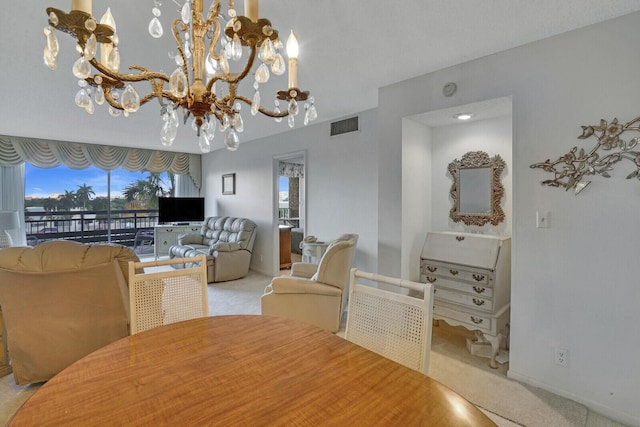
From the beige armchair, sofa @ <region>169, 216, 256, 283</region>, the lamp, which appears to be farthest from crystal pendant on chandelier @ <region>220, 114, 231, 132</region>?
the lamp

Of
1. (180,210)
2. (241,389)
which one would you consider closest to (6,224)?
(180,210)

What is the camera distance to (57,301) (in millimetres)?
2131

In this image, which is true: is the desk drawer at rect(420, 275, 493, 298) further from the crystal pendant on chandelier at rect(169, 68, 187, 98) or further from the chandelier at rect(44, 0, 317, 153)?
the crystal pendant on chandelier at rect(169, 68, 187, 98)

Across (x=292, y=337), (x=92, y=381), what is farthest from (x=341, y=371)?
(x=92, y=381)

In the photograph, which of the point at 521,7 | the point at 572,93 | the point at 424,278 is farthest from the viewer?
the point at 424,278

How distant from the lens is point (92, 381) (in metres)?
0.99

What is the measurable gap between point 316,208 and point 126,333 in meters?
2.83

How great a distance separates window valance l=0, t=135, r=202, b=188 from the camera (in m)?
5.34

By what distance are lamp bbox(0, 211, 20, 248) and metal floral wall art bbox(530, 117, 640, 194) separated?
6736 millimetres

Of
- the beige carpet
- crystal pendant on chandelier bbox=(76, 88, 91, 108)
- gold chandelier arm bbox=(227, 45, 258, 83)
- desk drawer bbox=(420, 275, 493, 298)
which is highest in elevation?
gold chandelier arm bbox=(227, 45, 258, 83)

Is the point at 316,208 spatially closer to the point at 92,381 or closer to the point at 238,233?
the point at 238,233

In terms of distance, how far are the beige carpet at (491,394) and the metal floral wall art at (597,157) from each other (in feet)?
4.56

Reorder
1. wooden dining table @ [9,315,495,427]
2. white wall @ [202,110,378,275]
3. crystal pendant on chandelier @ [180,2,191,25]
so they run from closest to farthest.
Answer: wooden dining table @ [9,315,495,427]
crystal pendant on chandelier @ [180,2,191,25]
white wall @ [202,110,378,275]

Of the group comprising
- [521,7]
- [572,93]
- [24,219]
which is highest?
[521,7]
